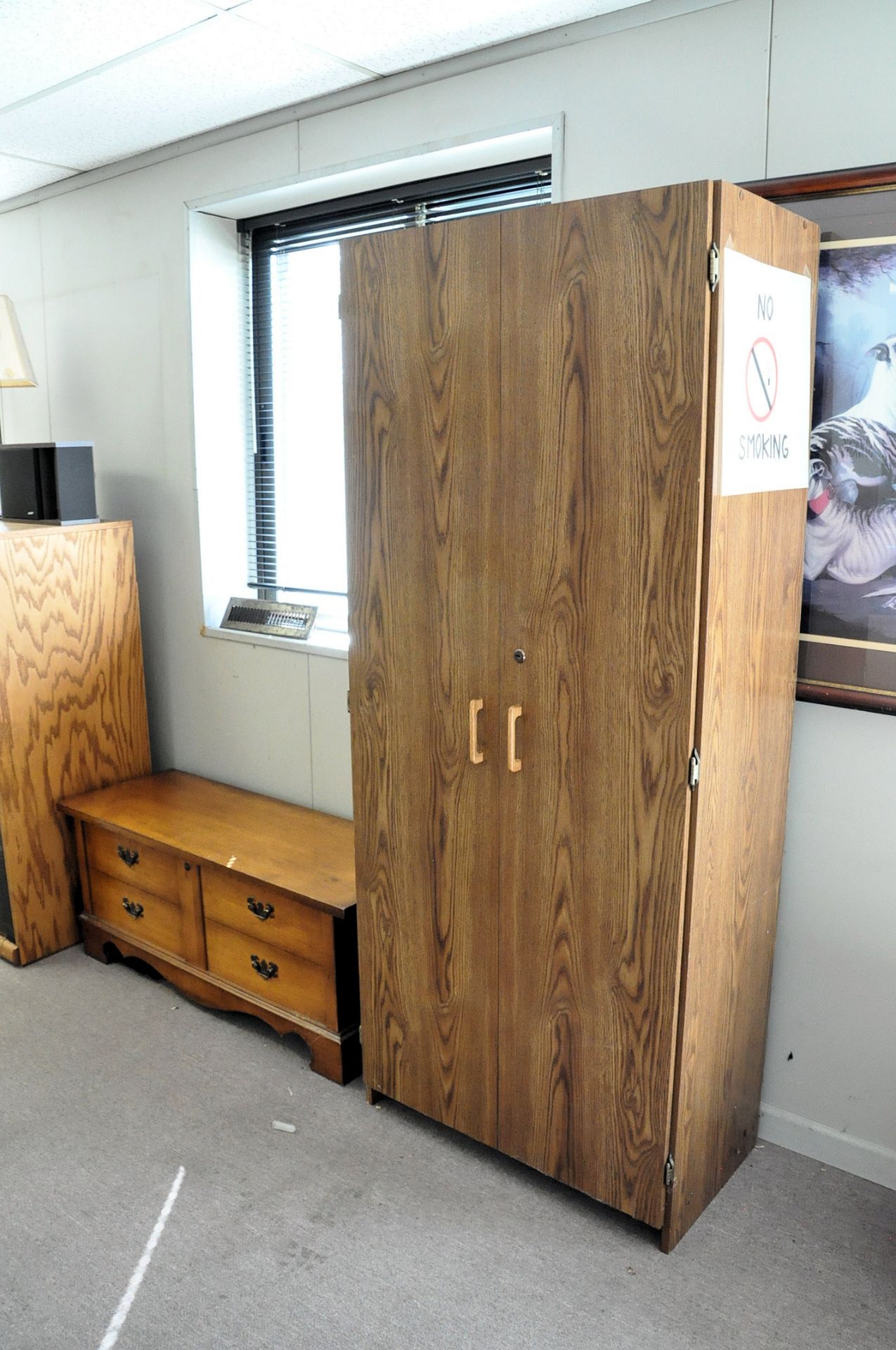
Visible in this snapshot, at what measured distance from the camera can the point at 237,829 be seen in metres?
3.00

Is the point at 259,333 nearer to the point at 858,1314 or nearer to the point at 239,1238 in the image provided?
the point at 239,1238

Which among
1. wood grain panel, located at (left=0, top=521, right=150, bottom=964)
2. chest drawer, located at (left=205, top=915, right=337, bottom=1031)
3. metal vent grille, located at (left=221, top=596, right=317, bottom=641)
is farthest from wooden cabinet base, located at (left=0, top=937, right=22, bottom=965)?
metal vent grille, located at (left=221, top=596, right=317, bottom=641)

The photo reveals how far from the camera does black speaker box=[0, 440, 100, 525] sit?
3.21 metres

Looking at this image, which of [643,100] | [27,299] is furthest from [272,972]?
[27,299]

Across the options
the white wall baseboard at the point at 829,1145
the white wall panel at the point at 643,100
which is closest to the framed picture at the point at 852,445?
the white wall panel at the point at 643,100

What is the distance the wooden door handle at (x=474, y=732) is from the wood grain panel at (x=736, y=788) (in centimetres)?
45

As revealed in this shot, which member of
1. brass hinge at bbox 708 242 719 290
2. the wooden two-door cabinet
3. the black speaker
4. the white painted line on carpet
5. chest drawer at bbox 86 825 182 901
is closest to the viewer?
brass hinge at bbox 708 242 719 290

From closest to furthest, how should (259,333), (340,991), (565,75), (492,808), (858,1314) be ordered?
(858,1314) < (492,808) < (565,75) < (340,991) < (259,333)

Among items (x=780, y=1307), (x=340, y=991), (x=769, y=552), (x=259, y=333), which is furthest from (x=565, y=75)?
(x=780, y=1307)

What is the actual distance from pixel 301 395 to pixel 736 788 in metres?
1.98

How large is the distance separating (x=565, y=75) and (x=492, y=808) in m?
1.61

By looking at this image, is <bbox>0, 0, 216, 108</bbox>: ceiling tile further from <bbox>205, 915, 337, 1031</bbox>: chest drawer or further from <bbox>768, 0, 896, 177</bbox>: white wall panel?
<bbox>205, 915, 337, 1031</bbox>: chest drawer

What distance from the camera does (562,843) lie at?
1995 millimetres

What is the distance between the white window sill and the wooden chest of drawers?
0.48 meters
